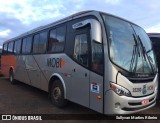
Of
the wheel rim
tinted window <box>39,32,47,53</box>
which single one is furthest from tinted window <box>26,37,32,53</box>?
the wheel rim

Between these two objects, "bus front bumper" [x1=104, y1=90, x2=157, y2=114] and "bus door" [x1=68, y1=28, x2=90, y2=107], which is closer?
"bus front bumper" [x1=104, y1=90, x2=157, y2=114]

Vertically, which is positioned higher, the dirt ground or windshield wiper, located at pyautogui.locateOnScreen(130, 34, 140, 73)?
windshield wiper, located at pyautogui.locateOnScreen(130, 34, 140, 73)

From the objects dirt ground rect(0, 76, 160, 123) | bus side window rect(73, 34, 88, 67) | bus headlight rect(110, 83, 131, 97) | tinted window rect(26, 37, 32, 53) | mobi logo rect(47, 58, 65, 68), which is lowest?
dirt ground rect(0, 76, 160, 123)

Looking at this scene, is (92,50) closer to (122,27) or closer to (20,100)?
(122,27)

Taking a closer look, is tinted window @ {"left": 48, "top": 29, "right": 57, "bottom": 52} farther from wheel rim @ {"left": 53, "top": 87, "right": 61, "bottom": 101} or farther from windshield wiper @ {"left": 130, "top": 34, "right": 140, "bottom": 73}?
windshield wiper @ {"left": 130, "top": 34, "right": 140, "bottom": 73}

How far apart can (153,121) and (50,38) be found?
15.0 ft

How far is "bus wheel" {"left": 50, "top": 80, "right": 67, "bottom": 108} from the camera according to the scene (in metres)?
7.39

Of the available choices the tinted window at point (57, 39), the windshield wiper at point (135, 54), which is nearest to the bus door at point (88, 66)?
the windshield wiper at point (135, 54)

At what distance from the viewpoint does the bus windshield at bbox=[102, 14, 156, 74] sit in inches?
221

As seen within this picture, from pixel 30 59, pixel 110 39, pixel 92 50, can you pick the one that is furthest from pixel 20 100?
pixel 110 39

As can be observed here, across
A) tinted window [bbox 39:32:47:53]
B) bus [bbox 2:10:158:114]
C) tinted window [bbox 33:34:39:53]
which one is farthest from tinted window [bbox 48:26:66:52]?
tinted window [bbox 33:34:39:53]

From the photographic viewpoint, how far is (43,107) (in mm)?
7684

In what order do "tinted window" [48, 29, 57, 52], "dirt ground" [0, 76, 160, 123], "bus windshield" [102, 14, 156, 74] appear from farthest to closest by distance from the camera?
"tinted window" [48, 29, 57, 52] < "dirt ground" [0, 76, 160, 123] < "bus windshield" [102, 14, 156, 74]

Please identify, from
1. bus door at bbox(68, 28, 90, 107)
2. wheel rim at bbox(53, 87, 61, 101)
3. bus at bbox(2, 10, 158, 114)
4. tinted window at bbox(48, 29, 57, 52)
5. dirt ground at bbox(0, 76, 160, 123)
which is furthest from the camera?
tinted window at bbox(48, 29, 57, 52)
